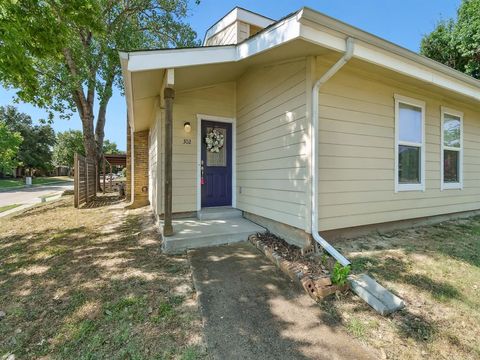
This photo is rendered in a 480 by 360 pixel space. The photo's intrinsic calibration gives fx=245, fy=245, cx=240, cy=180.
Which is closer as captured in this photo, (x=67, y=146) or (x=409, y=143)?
(x=409, y=143)

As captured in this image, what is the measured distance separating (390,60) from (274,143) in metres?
1.93

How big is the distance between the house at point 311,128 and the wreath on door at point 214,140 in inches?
1.0

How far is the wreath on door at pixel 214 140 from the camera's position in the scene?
5354 millimetres

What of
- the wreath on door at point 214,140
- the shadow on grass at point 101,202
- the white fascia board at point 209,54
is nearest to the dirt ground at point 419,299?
the white fascia board at point 209,54

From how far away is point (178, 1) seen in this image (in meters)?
12.6

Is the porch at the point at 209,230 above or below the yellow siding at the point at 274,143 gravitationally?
below

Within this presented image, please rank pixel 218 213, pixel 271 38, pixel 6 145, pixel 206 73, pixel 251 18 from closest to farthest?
pixel 271 38, pixel 206 73, pixel 218 213, pixel 251 18, pixel 6 145

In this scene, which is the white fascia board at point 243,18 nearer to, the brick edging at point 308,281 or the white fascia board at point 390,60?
the white fascia board at point 390,60

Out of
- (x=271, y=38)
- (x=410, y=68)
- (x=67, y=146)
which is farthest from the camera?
(x=67, y=146)

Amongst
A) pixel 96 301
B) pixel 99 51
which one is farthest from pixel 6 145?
pixel 96 301

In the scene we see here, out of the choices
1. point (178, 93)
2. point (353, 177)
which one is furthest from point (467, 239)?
point (178, 93)

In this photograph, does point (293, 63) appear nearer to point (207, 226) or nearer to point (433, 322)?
point (207, 226)

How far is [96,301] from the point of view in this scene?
99.3 inches

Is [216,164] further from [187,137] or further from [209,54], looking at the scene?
[209,54]
